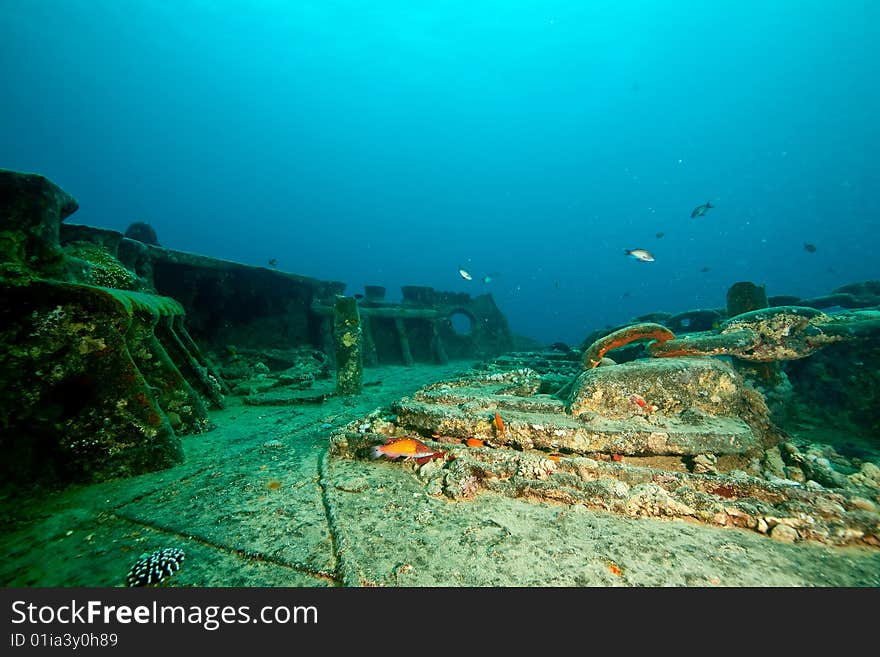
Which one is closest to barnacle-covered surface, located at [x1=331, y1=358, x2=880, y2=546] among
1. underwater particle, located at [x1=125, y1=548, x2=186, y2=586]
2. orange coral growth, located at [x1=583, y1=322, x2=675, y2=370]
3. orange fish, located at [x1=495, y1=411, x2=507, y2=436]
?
orange fish, located at [x1=495, y1=411, x2=507, y2=436]

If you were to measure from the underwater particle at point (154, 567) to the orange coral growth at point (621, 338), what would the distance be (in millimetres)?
3938

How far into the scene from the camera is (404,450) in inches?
121

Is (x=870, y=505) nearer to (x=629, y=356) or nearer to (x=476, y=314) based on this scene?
(x=629, y=356)

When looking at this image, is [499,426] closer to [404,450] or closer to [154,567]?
[404,450]

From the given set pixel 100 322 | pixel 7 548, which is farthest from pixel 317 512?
pixel 100 322

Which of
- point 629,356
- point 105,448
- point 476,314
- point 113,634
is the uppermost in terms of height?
point 476,314

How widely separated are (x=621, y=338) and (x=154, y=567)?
4.38m

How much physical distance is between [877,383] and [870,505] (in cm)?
400

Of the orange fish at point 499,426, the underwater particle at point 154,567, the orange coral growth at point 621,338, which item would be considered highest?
the orange coral growth at point 621,338

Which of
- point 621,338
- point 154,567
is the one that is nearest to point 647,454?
point 621,338

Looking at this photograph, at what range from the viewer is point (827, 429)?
465 cm

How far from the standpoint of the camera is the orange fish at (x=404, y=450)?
3.00 meters

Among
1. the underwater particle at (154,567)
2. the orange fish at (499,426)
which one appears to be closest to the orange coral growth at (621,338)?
the orange fish at (499,426)

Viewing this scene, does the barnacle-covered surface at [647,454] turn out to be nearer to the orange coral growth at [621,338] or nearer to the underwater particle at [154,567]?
the orange coral growth at [621,338]
